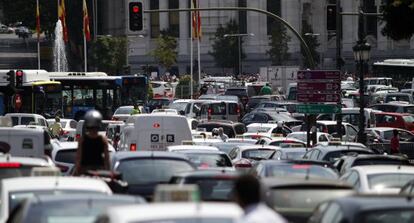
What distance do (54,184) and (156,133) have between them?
20.3 metres

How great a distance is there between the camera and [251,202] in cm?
1195

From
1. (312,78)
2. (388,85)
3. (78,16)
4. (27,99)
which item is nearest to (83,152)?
(312,78)

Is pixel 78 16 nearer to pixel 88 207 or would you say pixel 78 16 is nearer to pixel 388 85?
pixel 388 85

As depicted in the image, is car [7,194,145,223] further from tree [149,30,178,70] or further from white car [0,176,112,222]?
tree [149,30,178,70]

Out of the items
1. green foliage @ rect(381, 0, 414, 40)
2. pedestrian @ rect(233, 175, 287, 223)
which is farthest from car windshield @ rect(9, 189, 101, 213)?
green foliage @ rect(381, 0, 414, 40)

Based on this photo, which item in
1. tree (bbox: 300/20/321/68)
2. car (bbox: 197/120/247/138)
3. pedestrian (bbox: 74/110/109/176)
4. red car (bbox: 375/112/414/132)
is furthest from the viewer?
tree (bbox: 300/20/321/68)

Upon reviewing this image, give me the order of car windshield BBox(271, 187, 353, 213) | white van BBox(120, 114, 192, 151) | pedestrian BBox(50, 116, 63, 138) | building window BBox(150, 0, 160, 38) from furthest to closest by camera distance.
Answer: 1. building window BBox(150, 0, 160, 38)
2. pedestrian BBox(50, 116, 63, 138)
3. white van BBox(120, 114, 192, 151)
4. car windshield BBox(271, 187, 353, 213)

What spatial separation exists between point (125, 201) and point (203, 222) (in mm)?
2432

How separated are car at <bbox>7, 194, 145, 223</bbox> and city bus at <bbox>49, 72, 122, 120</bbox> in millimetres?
50547

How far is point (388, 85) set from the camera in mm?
92688

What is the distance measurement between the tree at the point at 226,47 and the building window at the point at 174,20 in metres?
9.04

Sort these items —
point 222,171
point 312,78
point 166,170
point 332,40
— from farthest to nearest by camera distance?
point 332,40
point 312,78
point 166,170
point 222,171

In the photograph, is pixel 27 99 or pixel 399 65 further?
pixel 399 65

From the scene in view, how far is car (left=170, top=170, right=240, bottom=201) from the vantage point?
709 inches
